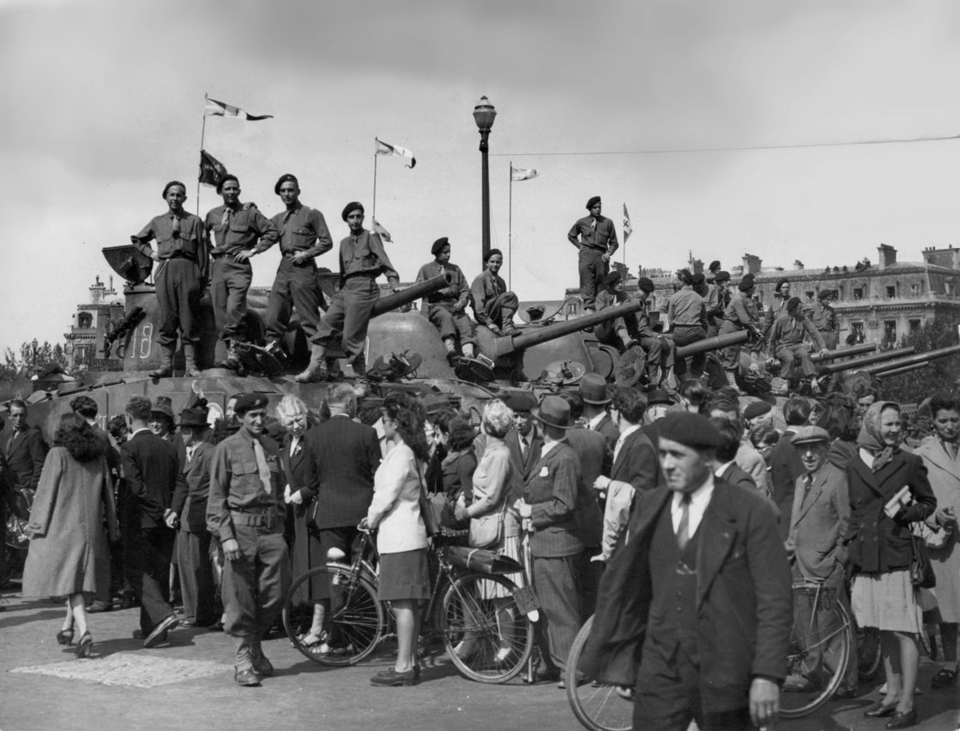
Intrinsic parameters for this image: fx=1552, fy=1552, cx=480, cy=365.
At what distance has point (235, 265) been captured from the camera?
15.3m

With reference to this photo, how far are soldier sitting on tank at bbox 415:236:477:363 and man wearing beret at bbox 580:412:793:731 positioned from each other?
1092cm

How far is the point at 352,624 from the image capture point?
35.7 feet

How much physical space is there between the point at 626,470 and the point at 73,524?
13.3ft

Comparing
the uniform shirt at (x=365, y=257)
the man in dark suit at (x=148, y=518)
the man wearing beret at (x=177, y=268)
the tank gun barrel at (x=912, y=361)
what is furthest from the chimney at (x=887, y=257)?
the man in dark suit at (x=148, y=518)

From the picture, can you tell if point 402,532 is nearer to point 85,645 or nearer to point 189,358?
point 85,645

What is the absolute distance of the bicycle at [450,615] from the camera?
34.0 ft

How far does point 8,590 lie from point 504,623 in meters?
6.92

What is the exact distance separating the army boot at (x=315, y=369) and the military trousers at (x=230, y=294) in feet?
2.37

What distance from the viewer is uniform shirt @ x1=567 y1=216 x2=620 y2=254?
67.2 ft

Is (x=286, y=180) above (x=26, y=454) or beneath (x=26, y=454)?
above

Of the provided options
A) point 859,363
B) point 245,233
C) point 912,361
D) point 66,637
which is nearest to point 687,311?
point 859,363

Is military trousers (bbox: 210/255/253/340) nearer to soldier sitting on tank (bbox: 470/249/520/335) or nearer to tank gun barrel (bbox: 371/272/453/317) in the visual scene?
tank gun barrel (bbox: 371/272/453/317)

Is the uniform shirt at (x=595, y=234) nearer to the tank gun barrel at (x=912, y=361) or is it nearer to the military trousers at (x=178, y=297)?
the tank gun barrel at (x=912, y=361)

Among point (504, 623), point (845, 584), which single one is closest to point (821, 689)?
point (845, 584)
